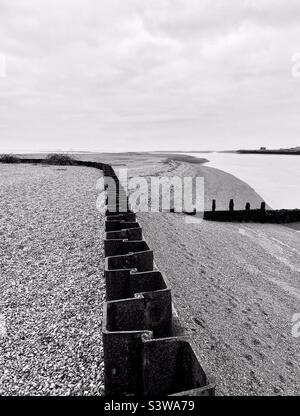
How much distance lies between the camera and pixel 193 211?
19750 millimetres

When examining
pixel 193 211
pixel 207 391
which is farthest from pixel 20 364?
pixel 193 211

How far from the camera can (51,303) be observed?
5.86 metres

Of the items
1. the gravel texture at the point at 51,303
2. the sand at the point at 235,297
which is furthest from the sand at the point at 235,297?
the gravel texture at the point at 51,303

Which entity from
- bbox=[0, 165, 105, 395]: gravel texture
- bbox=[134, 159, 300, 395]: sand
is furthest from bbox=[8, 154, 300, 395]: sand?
bbox=[0, 165, 105, 395]: gravel texture

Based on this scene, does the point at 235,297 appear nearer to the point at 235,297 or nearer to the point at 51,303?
the point at 235,297

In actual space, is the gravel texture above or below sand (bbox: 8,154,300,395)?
above

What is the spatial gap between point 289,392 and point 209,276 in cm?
469

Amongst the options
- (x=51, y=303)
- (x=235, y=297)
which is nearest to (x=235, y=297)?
(x=235, y=297)

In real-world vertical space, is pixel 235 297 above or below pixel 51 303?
below

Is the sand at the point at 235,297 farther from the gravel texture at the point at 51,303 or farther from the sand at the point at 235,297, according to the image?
the gravel texture at the point at 51,303

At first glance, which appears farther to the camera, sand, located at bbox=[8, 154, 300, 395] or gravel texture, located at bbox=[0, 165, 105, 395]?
sand, located at bbox=[8, 154, 300, 395]

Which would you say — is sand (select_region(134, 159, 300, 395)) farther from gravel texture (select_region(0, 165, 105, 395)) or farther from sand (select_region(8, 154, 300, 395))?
gravel texture (select_region(0, 165, 105, 395))

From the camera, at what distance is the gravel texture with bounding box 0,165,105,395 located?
4.12 meters
